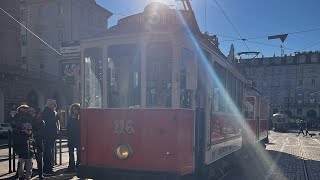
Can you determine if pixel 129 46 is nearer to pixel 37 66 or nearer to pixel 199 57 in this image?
pixel 199 57

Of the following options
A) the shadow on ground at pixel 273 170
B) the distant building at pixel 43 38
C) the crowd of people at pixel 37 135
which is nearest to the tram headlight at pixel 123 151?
the crowd of people at pixel 37 135

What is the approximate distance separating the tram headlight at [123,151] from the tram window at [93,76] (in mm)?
873

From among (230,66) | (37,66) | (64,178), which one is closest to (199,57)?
(230,66)

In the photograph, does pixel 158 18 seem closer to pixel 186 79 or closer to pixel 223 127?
pixel 186 79

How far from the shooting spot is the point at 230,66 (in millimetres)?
8906

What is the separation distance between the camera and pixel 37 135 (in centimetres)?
774

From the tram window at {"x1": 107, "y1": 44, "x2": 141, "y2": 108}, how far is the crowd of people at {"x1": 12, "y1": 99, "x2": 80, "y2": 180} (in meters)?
1.39

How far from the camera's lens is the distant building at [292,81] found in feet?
239

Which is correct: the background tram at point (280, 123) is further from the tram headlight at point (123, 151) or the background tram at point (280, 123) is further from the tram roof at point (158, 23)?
the tram headlight at point (123, 151)

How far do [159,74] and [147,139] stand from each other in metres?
1.11

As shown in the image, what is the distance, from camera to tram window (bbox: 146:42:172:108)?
19.7 ft

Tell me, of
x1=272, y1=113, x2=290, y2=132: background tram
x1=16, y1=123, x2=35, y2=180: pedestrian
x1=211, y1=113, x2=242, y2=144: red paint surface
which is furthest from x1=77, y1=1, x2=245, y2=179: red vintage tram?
x1=272, y1=113, x2=290, y2=132: background tram

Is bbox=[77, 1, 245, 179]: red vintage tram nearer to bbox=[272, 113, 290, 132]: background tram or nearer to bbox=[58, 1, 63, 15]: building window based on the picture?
bbox=[58, 1, 63, 15]: building window

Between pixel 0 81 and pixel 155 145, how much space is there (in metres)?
26.7
